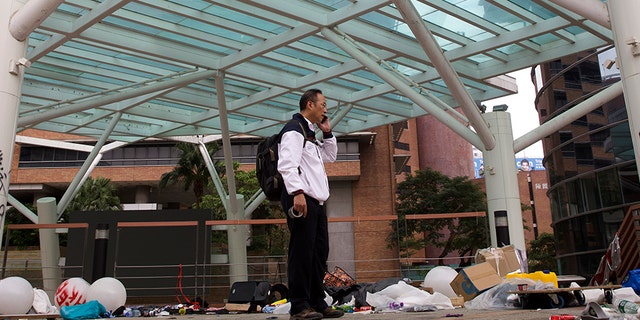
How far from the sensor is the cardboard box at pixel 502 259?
30.1ft

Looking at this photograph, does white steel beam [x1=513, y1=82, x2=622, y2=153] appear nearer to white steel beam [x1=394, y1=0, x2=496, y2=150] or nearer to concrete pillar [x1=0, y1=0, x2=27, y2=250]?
white steel beam [x1=394, y1=0, x2=496, y2=150]

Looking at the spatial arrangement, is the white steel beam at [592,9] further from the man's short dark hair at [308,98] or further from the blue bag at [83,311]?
the blue bag at [83,311]

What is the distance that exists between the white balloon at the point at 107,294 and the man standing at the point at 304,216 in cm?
473

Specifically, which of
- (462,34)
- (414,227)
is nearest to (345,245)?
(414,227)

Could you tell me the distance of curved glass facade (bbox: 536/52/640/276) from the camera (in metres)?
19.0

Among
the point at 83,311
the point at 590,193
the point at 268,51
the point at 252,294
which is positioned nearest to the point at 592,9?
the point at 252,294

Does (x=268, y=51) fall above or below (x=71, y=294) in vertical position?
above

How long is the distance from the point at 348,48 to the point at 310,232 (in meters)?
10.0

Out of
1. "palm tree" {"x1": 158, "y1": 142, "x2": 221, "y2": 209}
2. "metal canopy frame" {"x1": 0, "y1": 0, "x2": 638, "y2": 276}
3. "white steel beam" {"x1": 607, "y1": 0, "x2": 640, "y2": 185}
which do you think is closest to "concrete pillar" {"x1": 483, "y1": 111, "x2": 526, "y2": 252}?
"metal canopy frame" {"x1": 0, "y1": 0, "x2": 638, "y2": 276}

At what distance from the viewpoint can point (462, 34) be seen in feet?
51.5

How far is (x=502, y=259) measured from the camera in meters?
9.29

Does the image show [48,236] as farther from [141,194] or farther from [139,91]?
[141,194]

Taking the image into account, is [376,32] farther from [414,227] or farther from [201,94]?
[414,227]

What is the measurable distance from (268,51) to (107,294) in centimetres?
875
